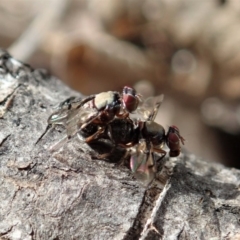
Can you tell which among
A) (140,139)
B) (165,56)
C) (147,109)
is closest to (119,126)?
(140,139)

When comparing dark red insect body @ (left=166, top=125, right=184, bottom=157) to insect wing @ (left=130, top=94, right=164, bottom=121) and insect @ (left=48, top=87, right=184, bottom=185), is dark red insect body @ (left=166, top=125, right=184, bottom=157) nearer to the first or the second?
insect @ (left=48, top=87, right=184, bottom=185)

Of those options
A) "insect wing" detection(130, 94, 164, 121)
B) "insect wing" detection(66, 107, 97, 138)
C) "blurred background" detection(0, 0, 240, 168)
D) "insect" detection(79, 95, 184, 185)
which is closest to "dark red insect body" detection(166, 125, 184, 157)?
"insect" detection(79, 95, 184, 185)

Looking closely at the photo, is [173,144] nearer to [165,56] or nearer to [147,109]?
[147,109]

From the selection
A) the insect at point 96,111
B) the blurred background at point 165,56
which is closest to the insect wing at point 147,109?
the insect at point 96,111

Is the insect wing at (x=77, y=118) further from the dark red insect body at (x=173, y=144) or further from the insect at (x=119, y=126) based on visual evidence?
the dark red insect body at (x=173, y=144)

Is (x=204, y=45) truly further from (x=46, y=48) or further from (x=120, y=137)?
(x=120, y=137)
